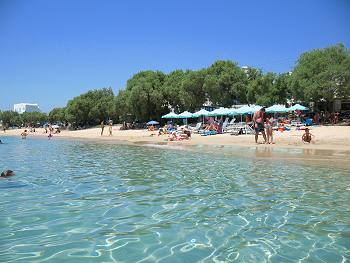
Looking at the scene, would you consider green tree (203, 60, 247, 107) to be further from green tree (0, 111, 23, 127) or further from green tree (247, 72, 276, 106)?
green tree (0, 111, 23, 127)

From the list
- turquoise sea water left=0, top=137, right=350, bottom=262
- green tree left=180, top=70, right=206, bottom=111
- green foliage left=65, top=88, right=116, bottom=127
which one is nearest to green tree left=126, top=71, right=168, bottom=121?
green tree left=180, top=70, right=206, bottom=111

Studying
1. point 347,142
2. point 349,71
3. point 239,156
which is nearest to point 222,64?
point 349,71

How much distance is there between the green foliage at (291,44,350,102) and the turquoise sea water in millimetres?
25209

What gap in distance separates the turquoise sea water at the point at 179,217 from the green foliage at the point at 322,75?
82.7ft

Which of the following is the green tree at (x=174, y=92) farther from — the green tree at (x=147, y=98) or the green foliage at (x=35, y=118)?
the green foliage at (x=35, y=118)

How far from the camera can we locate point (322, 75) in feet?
112

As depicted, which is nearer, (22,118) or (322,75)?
(322,75)

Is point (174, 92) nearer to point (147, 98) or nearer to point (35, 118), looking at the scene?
point (147, 98)

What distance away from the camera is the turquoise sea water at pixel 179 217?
456cm

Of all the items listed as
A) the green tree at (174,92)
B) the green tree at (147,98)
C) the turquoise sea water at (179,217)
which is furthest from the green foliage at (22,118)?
the turquoise sea water at (179,217)

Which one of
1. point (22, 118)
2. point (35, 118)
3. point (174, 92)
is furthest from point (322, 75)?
point (22, 118)

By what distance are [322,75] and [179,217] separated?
31.5m

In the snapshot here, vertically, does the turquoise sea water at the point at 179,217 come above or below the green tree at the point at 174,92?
below

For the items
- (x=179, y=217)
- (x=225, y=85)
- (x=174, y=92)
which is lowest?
(x=179, y=217)
